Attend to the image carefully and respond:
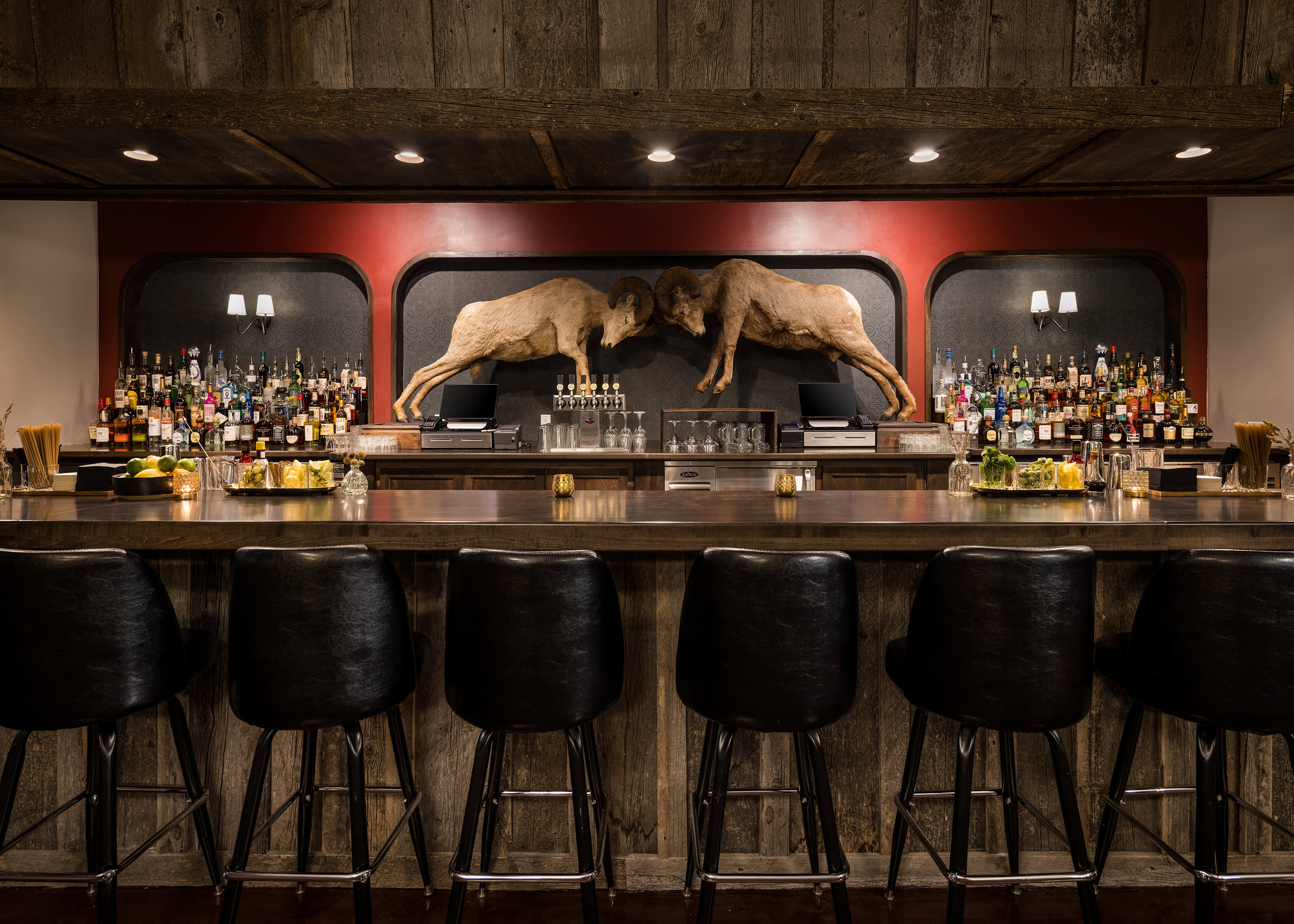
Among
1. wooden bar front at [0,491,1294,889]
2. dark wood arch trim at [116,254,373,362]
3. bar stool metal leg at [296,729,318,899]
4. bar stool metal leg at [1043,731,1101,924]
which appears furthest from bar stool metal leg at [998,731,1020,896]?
dark wood arch trim at [116,254,373,362]

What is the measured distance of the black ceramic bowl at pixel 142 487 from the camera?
2.61 metres

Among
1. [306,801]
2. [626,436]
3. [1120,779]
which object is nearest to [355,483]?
[306,801]

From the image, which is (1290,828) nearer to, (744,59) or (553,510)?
(553,510)

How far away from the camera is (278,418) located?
5121mm

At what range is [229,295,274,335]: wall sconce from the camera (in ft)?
17.2

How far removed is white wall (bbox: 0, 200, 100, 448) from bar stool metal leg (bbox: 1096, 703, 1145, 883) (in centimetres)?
547

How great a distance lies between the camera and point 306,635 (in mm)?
1789

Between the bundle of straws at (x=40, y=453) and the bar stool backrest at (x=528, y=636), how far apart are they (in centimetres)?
191

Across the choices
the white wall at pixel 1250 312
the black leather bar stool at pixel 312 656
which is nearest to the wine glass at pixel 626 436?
the black leather bar stool at pixel 312 656

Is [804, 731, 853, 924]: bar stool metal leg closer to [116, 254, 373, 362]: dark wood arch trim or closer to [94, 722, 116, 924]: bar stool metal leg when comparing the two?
[94, 722, 116, 924]: bar stool metal leg

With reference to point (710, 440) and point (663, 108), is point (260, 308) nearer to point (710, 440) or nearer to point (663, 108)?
point (710, 440)

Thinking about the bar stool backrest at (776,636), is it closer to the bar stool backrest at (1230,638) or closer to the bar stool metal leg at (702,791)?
the bar stool metal leg at (702,791)

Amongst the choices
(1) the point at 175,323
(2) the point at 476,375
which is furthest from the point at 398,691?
(1) the point at 175,323

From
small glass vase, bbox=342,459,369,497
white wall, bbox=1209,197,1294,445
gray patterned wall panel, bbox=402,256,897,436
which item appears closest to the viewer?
small glass vase, bbox=342,459,369,497
